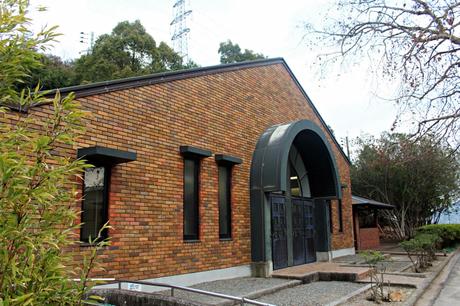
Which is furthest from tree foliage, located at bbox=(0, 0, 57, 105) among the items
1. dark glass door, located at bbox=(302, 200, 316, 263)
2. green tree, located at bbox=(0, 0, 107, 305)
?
dark glass door, located at bbox=(302, 200, 316, 263)

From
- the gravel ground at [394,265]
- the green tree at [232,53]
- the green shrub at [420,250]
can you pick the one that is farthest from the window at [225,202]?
the green tree at [232,53]

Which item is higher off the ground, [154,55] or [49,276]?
[154,55]

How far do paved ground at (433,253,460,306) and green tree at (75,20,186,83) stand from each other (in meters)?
20.7

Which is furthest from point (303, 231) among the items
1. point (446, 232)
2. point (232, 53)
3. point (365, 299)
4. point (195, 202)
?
point (232, 53)

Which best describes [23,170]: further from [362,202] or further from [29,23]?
[362,202]

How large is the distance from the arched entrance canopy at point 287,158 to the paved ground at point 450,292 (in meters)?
4.30

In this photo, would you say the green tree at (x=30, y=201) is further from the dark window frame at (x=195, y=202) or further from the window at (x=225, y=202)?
the window at (x=225, y=202)

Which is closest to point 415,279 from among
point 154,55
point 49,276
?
point 49,276

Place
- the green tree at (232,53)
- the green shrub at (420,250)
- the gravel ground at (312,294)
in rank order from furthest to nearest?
the green tree at (232,53) < the green shrub at (420,250) < the gravel ground at (312,294)

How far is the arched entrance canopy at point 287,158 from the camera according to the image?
11.0m

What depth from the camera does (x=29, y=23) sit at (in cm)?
249

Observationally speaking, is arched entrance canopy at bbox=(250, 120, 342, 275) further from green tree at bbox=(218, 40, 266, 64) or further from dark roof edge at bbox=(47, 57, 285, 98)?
green tree at bbox=(218, 40, 266, 64)

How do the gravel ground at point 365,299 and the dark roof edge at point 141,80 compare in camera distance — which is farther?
the gravel ground at point 365,299

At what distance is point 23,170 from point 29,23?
3.22ft
